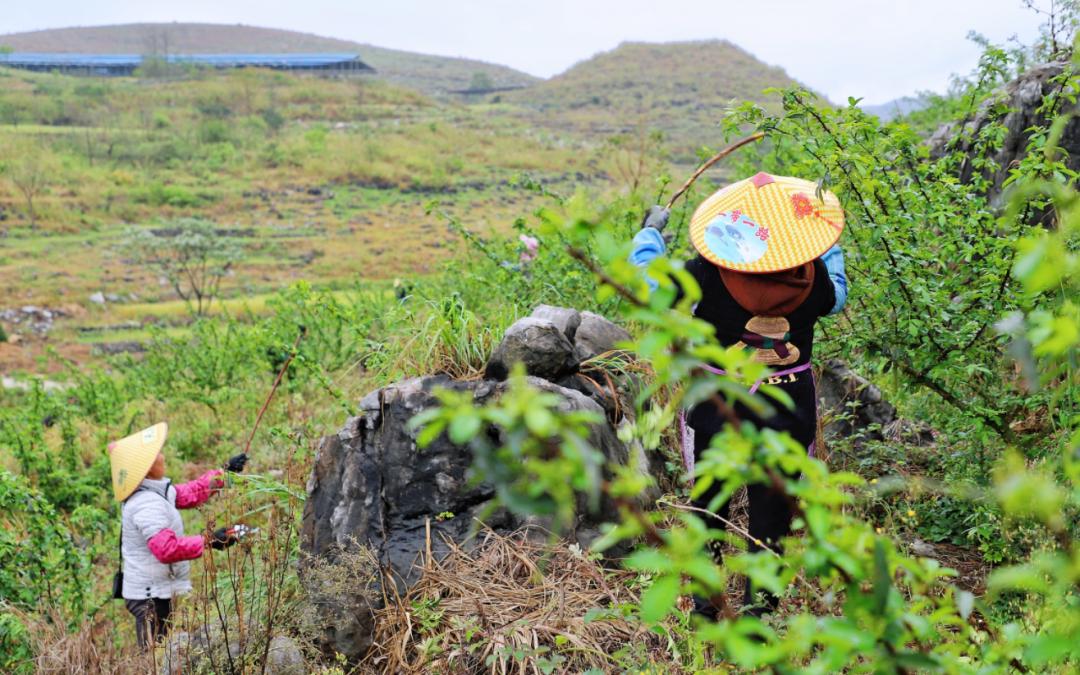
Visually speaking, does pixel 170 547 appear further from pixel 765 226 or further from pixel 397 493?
pixel 765 226

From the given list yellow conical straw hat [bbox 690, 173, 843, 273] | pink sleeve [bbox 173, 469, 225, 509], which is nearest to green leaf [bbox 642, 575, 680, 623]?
yellow conical straw hat [bbox 690, 173, 843, 273]

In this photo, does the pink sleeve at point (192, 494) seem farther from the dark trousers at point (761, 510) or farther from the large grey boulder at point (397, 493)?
the dark trousers at point (761, 510)

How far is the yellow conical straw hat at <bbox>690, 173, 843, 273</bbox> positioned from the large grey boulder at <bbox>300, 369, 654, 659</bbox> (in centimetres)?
92

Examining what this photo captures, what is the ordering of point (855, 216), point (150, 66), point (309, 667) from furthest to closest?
point (150, 66) → point (855, 216) → point (309, 667)

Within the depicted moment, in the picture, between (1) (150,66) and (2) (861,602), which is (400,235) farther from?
(1) (150,66)

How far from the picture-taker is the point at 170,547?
388cm

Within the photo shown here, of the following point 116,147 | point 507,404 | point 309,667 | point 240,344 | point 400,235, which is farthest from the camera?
point 116,147

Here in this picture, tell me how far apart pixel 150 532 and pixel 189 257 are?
2098 cm

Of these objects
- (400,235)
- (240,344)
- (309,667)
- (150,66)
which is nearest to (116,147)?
(400,235)

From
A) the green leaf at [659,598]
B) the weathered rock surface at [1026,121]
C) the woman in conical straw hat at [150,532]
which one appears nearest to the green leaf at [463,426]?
the green leaf at [659,598]

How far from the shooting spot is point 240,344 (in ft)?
29.9

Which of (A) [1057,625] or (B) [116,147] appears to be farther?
(B) [116,147]

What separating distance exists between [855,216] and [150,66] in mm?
78245

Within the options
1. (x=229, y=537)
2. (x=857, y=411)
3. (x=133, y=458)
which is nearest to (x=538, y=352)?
(x=229, y=537)
